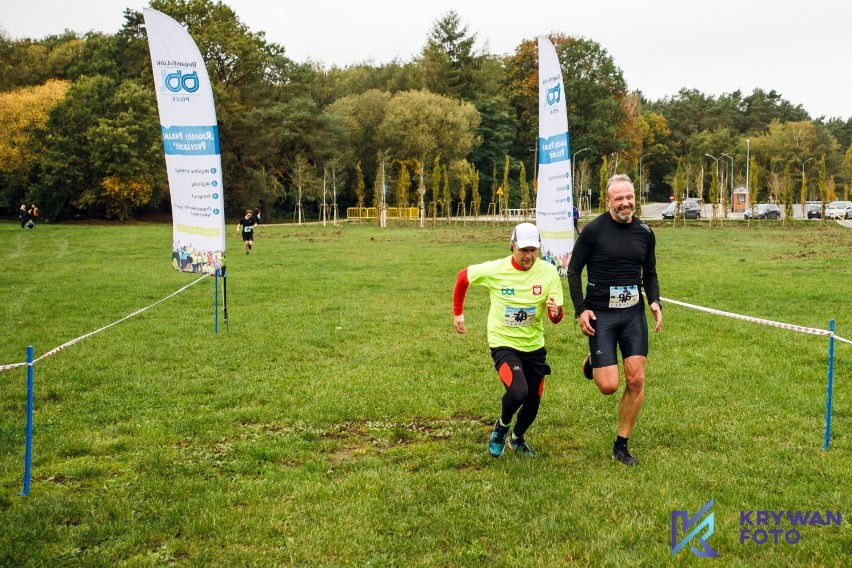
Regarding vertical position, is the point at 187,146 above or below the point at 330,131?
below

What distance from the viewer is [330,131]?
66.2 metres

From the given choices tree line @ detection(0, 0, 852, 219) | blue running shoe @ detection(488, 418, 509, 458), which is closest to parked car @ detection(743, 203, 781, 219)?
tree line @ detection(0, 0, 852, 219)

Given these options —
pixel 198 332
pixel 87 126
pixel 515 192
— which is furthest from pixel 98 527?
pixel 515 192

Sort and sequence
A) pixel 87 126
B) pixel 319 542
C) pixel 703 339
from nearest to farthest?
1. pixel 319 542
2. pixel 703 339
3. pixel 87 126

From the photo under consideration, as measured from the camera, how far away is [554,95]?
12297mm

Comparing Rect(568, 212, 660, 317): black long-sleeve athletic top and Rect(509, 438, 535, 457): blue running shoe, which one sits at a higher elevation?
Rect(568, 212, 660, 317): black long-sleeve athletic top

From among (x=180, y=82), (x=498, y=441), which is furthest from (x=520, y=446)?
(x=180, y=82)

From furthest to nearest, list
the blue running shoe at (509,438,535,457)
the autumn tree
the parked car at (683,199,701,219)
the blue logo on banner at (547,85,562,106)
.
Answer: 1. the parked car at (683,199,701,219)
2. the autumn tree
3. the blue logo on banner at (547,85,562,106)
4. the blue running shoe at (509,438,535,457)

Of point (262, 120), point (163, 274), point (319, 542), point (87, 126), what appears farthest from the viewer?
point (262, 120)

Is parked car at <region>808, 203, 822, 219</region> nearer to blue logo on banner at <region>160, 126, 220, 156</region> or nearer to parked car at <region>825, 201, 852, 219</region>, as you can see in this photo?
parked car at <region>825, 201, 852, 219</region>

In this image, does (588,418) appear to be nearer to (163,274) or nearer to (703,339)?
(703,339)

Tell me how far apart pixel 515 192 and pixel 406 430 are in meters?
79.8

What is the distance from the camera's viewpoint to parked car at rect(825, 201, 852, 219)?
56844 millimetres

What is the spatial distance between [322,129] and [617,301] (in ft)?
204
